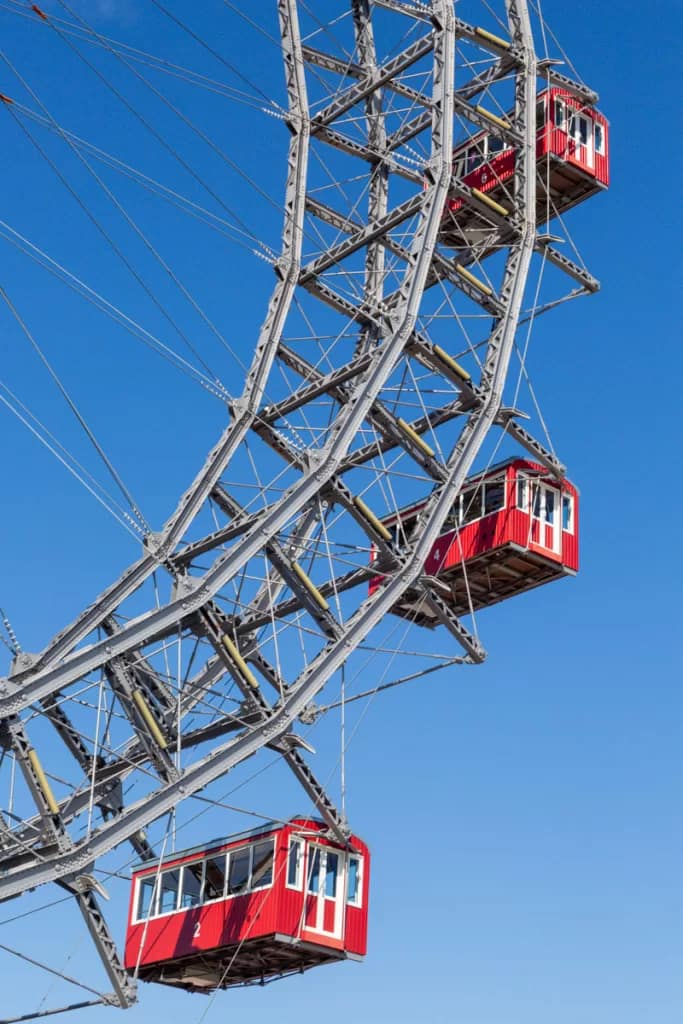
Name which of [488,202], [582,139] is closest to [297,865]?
[488,202]

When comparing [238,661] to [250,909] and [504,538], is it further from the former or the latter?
[504,538]

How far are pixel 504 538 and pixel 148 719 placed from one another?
34.4 feet

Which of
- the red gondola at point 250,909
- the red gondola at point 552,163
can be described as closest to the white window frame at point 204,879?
the red gondola at point 250,909

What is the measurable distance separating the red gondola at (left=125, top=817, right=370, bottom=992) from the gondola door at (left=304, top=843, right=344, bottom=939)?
0.02 metres

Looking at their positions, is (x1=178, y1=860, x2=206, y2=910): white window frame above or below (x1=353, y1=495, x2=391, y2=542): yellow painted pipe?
below

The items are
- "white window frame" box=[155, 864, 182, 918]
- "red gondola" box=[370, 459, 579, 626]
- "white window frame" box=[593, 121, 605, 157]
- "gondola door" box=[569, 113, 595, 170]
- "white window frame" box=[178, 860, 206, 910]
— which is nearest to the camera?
"white window frame" box=[178, 860, 206, 910]

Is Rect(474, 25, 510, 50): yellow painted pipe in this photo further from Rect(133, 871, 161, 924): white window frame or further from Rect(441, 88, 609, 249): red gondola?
Rect(133, 871, 161, 924): white window frame

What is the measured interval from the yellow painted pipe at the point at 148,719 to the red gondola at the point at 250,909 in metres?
2.84

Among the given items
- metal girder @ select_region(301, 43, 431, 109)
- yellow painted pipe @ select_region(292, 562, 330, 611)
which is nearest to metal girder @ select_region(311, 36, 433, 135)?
metal girder @ select_region(301, 43, 431, 109)

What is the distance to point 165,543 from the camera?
4028 centimetres

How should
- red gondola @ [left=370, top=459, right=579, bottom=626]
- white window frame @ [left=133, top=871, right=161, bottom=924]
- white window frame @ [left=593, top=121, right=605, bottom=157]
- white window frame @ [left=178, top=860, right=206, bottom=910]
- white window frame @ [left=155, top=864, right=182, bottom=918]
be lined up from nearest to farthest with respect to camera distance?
white window frame @ [left=178, top=860, right=206, bottom=910]
white window frame @ [left=155, top=864, right=182, bottom=918]
white window frame @ [left=133, top=871, right=161, bottom=924]
red gondola @ [left=370, top=459, right=579, bottom=626]
white window frame @ [left=593, top=121, right=605, bottom=157]

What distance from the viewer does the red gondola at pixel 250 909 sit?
40.3 metres

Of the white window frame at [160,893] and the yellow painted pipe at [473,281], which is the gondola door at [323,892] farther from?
the yellow painted pipe at [473,281]

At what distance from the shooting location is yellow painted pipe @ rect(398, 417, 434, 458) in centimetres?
4253
